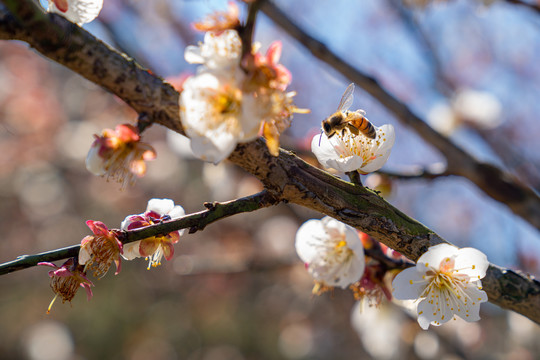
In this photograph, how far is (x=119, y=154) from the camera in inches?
36.6

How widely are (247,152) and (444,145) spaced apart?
97 centimetres

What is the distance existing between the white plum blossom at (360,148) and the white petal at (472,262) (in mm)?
234

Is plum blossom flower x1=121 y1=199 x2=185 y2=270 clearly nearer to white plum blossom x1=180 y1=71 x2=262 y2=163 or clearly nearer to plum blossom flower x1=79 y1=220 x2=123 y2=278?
plum blossom flower x1=79 y1=220 x2=123 y2=278

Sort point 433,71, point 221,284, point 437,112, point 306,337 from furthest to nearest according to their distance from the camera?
point 221,284, point 306,337, point 437,112, point 433,71

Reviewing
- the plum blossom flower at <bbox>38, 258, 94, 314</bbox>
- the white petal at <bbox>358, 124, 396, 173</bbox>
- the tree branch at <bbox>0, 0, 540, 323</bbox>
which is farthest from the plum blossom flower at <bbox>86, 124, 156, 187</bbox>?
the white petal at <bbox>358, 124, 396, 173</bbox>

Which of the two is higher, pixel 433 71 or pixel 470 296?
pixel 470 296

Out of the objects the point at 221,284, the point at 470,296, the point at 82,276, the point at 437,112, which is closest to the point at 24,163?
the point at 221,284

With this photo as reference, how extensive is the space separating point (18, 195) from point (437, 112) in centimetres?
540

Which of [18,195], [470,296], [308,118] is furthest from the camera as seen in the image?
[18,195]

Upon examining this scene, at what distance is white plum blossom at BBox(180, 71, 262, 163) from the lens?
63cm

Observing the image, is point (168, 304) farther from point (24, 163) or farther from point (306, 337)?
point (24, 163)

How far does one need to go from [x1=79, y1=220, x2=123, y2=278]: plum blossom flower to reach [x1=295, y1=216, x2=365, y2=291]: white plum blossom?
49cm

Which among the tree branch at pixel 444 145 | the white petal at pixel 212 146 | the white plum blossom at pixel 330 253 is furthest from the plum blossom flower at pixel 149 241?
the tree branch at pixel 444 145

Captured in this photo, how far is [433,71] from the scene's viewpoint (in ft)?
8.65
